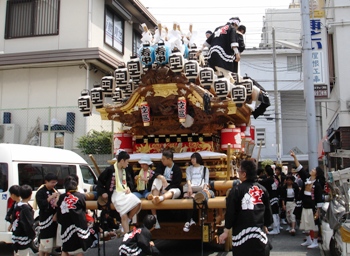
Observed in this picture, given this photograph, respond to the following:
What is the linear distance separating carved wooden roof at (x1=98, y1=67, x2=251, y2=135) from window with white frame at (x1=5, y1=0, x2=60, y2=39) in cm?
975

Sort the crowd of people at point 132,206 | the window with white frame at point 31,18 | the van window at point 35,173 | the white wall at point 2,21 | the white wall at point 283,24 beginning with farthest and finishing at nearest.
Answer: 1. the white wall at point 283,24
2. the white wall at point 2,21
3. the window with white frame at point 31,18
4. the van window at point 35,173
5. the crowd of people at point 132,206

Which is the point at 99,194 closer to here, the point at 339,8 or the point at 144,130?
the point at 144,130

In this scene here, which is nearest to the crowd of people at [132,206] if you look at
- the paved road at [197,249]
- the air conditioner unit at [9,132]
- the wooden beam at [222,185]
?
the wooden beam at [222,185]

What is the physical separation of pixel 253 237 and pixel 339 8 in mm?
14391

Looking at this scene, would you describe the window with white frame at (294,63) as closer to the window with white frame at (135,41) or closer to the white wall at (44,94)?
the window with white frame at (135,41)

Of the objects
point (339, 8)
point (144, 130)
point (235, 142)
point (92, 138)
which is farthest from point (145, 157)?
point (339, 8)

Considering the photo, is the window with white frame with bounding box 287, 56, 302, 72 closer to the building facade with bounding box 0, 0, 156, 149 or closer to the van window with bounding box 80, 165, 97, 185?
the building facade with bounding box 0, 0, 156, 149

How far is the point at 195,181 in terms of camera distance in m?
7.15

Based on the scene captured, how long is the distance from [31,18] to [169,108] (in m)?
11.6

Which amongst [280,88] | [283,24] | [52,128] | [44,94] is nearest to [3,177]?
[52,128]

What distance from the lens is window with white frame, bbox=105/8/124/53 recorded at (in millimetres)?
17484

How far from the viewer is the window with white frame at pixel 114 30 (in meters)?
17.5

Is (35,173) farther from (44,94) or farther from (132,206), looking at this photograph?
(44,94)

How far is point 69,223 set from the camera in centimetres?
600
